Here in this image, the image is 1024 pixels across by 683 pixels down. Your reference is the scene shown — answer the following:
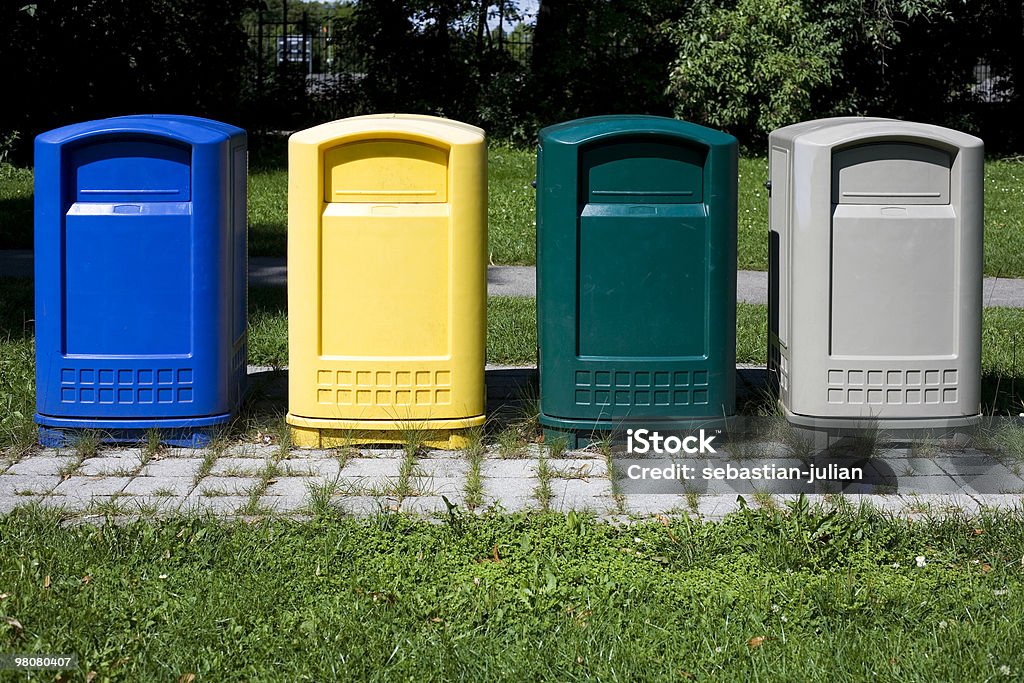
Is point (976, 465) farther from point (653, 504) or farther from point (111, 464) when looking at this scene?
point (111, 464)

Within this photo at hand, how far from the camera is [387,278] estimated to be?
548cm

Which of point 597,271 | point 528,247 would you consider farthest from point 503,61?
point 597,271

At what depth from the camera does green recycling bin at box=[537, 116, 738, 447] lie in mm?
5375

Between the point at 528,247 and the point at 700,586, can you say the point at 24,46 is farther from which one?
the point at 700,586

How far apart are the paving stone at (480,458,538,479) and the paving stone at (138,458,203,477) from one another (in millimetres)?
1163

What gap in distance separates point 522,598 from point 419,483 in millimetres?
1337

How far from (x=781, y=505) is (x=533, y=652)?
1.65 m

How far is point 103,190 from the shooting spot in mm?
5438

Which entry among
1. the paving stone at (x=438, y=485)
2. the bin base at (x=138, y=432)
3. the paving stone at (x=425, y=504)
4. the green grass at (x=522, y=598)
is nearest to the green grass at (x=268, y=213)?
the bin base at (x=138, y=432)

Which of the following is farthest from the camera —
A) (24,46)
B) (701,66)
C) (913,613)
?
(701,66)

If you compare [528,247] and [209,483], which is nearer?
[209,483]

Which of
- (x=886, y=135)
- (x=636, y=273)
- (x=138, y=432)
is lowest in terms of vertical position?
(x=138, y=432)

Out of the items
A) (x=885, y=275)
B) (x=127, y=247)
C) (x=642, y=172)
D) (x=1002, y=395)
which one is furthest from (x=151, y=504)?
(x=1002, y=395)

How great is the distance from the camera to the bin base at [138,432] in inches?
220
